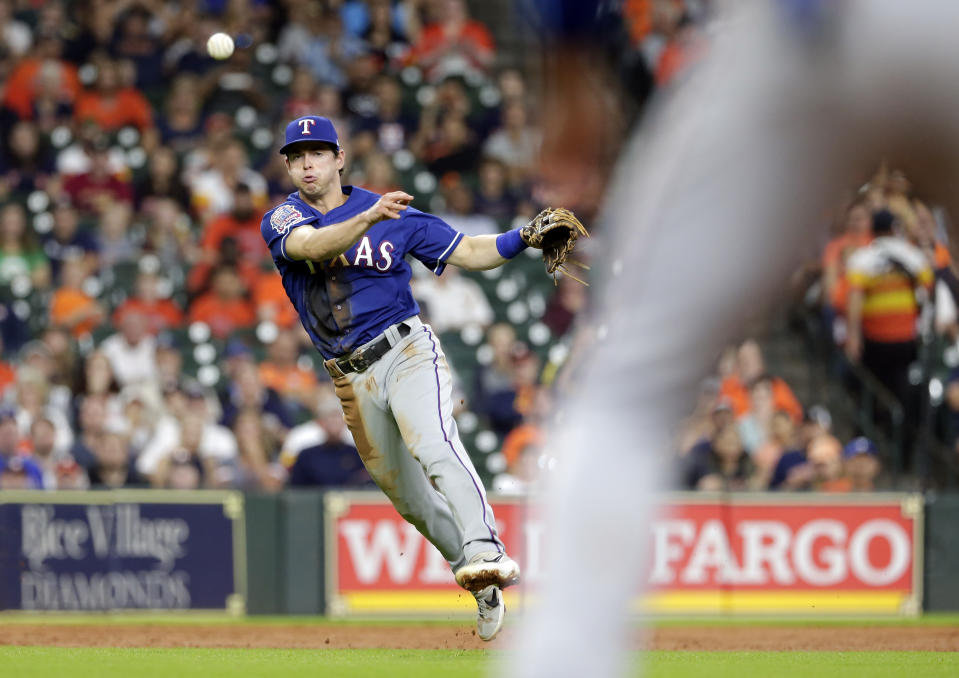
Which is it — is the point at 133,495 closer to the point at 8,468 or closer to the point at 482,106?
the point at 8,468

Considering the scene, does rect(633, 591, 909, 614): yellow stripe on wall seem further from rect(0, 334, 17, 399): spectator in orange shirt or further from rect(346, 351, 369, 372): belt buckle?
rect(0, 334, 17, 399): spectator in orange shirt

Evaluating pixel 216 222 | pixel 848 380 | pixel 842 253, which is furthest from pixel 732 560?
pixel 216 222

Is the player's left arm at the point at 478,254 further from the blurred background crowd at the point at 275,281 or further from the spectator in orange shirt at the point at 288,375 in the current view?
the spectator in orange shirt at the point at 288,375

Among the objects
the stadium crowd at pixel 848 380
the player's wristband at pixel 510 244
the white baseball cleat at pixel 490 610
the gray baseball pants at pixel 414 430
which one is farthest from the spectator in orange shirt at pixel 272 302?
the white baseball cleat at pixel 490 610

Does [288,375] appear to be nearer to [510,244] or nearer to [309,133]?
[309,133]

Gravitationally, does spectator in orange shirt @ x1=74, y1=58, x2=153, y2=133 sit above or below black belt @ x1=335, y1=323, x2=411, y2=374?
above

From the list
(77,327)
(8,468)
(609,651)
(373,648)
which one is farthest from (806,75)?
(77,327)

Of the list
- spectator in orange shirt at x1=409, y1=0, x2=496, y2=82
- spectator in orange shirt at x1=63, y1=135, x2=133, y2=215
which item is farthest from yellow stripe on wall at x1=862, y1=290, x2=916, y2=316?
spectator in orange shirt at x1=63, y1=135, x2=133, y2=215
